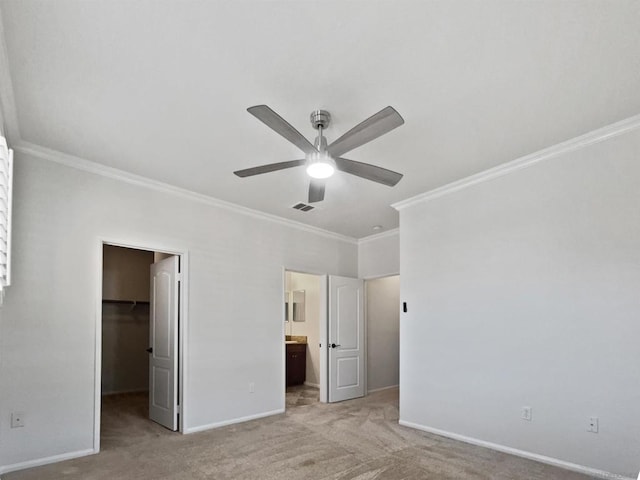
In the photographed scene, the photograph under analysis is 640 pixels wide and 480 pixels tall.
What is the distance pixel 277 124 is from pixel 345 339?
15.3 ft

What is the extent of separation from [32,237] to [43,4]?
90.7 inches

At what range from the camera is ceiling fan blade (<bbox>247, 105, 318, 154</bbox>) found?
2320mm

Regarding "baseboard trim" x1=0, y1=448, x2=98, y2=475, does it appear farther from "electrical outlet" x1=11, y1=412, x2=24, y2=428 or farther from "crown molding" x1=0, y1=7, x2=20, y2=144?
"crown molding" x1=0, y1=7, x2=20, y2=144

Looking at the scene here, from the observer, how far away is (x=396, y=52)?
93.5 inches

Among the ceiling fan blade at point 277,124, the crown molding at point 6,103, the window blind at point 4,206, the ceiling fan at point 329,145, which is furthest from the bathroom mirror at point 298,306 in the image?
the window blind at point 4,206

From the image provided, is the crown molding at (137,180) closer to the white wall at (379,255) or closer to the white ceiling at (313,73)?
the white ceiling at (313,73)

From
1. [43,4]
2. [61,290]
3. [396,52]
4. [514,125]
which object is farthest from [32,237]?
[514,125]

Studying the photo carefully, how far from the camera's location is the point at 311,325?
7.72 meters

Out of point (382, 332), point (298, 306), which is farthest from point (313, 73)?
point (298, 306)

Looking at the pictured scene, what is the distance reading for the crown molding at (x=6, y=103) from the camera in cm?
240

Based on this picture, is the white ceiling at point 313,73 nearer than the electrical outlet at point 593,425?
Yes

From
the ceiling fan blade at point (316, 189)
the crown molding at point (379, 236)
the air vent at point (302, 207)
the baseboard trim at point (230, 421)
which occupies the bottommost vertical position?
the baseboard trim at point (230, 421)

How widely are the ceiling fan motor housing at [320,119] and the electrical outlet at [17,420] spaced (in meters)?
3.39

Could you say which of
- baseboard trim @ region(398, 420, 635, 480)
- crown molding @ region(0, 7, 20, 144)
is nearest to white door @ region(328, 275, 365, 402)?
baseboard trim @ region(398, 420, 635, 480)
